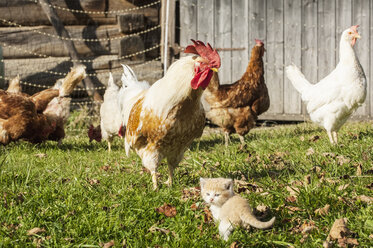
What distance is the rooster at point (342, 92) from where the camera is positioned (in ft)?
19.5

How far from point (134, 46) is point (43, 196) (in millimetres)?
6725

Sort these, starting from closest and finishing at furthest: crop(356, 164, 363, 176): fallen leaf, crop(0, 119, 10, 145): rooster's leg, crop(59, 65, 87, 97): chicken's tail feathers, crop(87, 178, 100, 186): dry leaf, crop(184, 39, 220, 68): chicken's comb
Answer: crop(184, 39, 220, 68): chicken's comb
crop(356, 164, 363, 176): fallen leaf
crop(87, 178, 100, 186): dry leaf
crop(0, 119, 10, 145): rooster's leg
crop(59, 65, 87, 97): chicken's tail feathers

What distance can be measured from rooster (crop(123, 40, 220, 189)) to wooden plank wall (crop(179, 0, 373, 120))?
6.32m

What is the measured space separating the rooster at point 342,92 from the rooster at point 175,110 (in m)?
2.76

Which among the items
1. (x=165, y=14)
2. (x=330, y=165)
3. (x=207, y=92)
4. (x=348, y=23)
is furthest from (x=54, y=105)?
(x=348, y=23)

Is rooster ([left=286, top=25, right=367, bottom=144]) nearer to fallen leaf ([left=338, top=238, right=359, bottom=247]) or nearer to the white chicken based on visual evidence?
the white chicken

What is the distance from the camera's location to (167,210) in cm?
317

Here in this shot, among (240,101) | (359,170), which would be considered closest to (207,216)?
(359,170)

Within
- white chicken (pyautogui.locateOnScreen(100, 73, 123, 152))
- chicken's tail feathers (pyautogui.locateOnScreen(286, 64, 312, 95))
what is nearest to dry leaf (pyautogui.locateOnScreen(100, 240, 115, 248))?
white chicken (pyautogui.locateOnScreen(100, 73, 123, 152))

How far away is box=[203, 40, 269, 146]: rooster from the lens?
7312 millimetres

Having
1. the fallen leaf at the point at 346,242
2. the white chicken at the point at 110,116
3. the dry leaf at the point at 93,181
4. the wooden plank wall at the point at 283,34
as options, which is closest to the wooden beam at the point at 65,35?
the wooden plank wall at the point at 283,34

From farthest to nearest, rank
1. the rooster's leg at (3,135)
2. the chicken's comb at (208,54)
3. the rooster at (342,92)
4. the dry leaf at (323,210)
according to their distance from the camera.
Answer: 1. the rooster's leg at (3,135)
2. the rooster at (342,92)
3. the chicken's comb at (208,54)
4. the dry leaf at (323,210)

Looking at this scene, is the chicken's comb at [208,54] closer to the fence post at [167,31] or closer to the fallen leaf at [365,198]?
the fallen leaf at [365,198]

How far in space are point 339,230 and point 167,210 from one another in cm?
117
